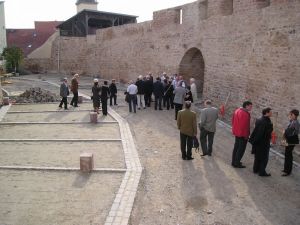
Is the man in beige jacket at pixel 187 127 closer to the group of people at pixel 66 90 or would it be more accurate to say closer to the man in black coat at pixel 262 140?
the man in black coat at pixel 262 140

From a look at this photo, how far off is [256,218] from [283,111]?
5615 millimetres

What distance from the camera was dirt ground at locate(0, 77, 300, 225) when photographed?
6250mm

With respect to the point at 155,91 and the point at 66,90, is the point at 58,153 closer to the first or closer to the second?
the point at 66,90

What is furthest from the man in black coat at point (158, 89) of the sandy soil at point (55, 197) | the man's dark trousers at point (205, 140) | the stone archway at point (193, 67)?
the sandy soil at point (55, 197)

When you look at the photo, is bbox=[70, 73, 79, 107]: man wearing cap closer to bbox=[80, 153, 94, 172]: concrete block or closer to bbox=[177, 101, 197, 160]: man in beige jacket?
bbox=[177, 101, 197, 160]: man in beige jacket

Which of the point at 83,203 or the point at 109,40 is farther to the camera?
the point at 109,40

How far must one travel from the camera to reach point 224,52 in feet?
48.0

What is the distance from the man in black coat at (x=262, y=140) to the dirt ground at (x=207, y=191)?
0.26 m

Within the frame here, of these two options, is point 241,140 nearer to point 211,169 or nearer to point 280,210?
point 211,169

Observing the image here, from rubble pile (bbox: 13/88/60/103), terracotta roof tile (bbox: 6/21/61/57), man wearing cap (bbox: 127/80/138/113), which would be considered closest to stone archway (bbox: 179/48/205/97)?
man wearing cap (bbox: 127/80/138/113)

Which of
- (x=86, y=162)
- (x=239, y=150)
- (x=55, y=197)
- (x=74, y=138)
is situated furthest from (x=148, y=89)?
(x=55, y=197)

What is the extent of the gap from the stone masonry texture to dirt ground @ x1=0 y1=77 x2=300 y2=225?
2.85 meters

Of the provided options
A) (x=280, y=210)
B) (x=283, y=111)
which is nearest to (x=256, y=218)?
(x=280, y=210)

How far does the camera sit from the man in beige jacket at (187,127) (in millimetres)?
8828
